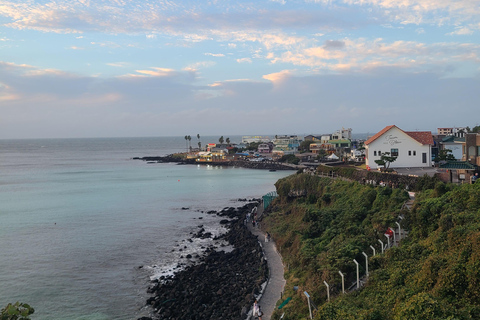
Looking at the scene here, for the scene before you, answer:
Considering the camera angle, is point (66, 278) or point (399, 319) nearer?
point (399, 319)

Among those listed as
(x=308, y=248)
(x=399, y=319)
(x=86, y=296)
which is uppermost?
(x=399, y=319)

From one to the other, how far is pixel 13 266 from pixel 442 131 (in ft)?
321

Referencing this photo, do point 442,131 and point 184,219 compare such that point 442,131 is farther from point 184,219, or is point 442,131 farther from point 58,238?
point 58,238

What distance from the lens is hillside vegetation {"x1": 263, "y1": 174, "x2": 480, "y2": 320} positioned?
30.5 feet

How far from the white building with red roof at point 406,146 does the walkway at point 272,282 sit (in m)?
13.6

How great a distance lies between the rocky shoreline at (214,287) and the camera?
17.8m

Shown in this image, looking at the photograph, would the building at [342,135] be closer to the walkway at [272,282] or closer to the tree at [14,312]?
the walkway at [272,282]

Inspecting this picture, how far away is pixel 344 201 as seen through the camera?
2612 cm

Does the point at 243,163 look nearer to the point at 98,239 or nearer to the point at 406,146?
the point at 406,146

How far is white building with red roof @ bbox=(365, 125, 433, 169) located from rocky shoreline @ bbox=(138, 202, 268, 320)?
1453 cm

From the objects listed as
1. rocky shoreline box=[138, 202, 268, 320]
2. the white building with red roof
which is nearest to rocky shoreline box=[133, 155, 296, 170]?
the white building with red roof

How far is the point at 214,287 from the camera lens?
20.5 metres

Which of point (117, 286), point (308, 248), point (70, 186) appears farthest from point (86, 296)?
→ point (70, 186)

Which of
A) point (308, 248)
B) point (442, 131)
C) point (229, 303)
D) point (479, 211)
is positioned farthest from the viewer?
point (442, 131)
